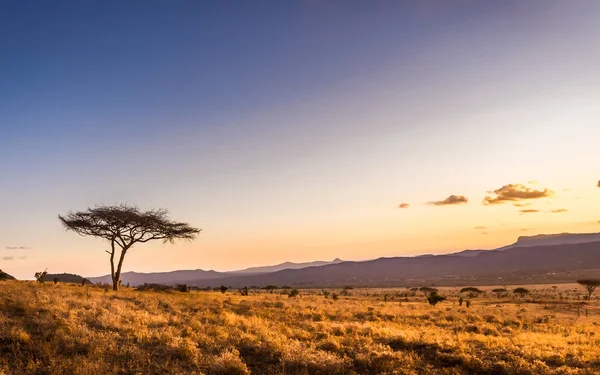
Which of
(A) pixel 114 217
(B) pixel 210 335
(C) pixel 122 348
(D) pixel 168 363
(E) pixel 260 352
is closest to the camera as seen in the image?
(D) pixel 168 363

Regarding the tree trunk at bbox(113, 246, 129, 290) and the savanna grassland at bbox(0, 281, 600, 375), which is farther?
the tree trunk at bbox(113, 246, 129, 290)

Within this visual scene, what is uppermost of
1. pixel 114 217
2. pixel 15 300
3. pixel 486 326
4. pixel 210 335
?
pixel 114 217

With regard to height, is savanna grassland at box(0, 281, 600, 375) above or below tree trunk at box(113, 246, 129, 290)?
below

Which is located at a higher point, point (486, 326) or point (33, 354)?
point (33, 354)

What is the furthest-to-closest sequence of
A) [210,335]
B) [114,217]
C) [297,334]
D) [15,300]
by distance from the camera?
[114,217] < [15,300] < [297,334] < [210,335]

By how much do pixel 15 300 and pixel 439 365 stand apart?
18.3 metres

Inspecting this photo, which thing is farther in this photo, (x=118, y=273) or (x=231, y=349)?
(x=118, y=273)

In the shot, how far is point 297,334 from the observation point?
18.2 m

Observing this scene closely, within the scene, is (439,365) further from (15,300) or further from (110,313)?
(15,300)

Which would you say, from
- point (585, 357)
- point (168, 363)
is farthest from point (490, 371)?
point (168, 363)

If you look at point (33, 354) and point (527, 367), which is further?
point (527, 367)

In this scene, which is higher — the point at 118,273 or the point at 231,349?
the point at 118,273

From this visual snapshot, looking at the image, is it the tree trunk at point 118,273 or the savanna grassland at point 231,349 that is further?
the tree trunk at point 118,273

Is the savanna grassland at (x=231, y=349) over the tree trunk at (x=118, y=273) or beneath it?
beneath
